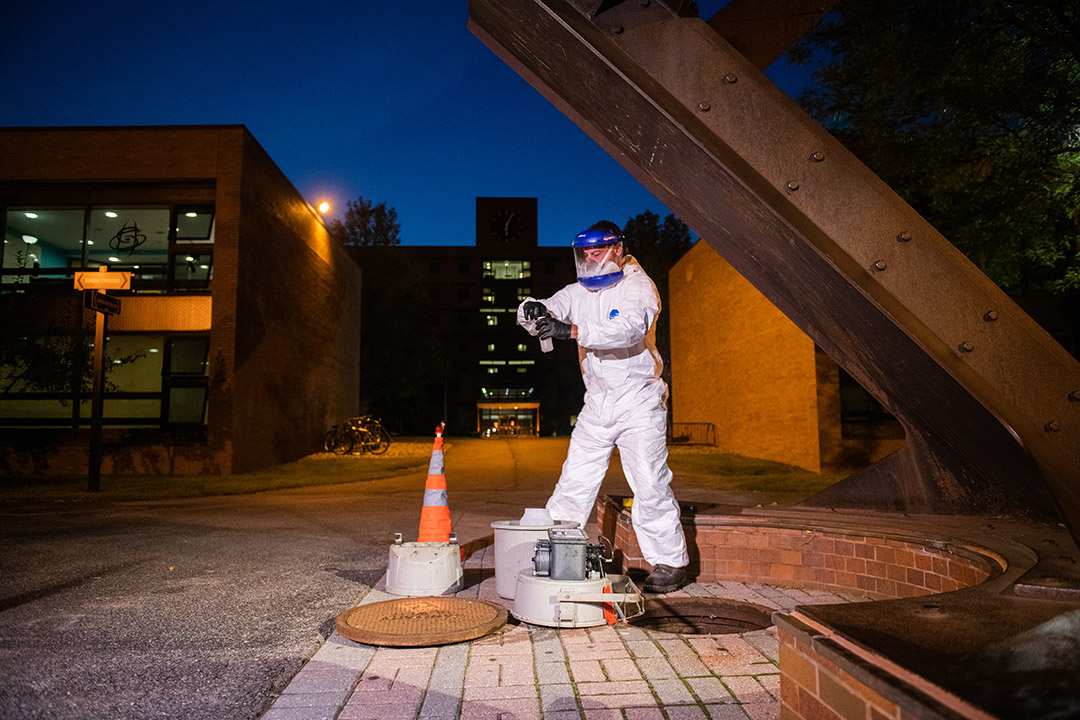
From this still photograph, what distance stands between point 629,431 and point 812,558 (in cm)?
140

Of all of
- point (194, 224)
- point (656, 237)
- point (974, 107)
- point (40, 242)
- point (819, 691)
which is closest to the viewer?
point (819, 691)

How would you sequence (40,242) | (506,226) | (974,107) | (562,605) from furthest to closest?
(506,226), (40,242), (974,107), (562,605)

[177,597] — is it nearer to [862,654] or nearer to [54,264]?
[862,654]

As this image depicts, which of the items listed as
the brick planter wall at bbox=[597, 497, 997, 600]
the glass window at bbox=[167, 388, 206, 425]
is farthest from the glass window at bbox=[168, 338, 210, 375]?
the brick planter wall at bbox=[597, 497, 997, 600]

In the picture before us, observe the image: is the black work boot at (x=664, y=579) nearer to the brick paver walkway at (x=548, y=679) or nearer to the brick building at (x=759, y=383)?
the brick paver walkway at (x=548, y=679)

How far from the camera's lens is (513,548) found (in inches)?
145

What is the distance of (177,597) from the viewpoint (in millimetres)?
3994

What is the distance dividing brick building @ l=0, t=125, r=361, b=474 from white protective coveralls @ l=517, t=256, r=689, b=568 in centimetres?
1307

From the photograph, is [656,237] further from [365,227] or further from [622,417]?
[622,417]

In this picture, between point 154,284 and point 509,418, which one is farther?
point 509,418

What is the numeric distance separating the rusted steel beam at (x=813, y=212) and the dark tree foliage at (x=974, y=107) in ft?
21.2

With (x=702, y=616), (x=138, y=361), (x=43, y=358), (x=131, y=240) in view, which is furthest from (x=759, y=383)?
(x=131, y=240)

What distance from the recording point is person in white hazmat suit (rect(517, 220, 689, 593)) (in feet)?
12.8

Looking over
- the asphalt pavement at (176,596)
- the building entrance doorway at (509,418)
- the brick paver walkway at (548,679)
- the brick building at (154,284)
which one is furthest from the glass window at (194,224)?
the building entrance doorway at (509,418)
